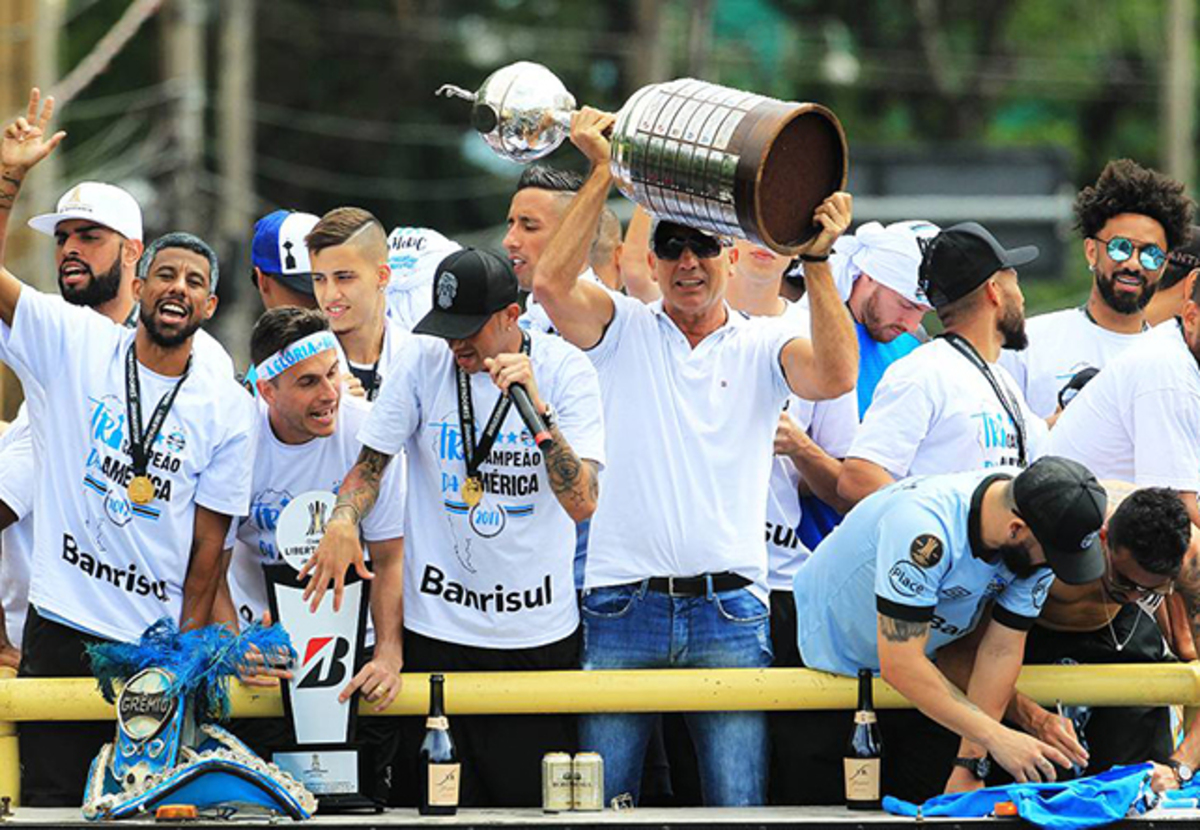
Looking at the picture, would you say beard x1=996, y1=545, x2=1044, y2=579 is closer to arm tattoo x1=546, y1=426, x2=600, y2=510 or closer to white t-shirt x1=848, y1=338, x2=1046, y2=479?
white t-shirt x1=848, y1=338, x2=1046, y2=479

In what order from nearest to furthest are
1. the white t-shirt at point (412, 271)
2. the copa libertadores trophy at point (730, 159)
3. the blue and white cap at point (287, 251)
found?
the copa libertadores trophy at point (730, 159) < the blue and white cap at point (287, 251) < the white t-shirt at point (412, 271)

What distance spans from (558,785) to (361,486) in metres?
1.16

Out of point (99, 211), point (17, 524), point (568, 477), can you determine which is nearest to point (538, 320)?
point (568, 477)

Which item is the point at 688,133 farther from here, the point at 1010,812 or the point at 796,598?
the point at 1010,812

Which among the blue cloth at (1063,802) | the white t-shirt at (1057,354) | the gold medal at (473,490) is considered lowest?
the blue cloth at (1063,802)

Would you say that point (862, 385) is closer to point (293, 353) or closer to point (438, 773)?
point (293, 353)

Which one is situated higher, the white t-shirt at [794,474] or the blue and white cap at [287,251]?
the blue and white cap at [287,251]

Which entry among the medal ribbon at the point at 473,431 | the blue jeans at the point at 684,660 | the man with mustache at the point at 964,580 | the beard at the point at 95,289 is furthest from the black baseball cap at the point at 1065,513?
the beard at the point at 95,289

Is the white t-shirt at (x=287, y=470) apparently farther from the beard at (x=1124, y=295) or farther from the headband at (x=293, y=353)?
the beard at (x=1124, y=295)

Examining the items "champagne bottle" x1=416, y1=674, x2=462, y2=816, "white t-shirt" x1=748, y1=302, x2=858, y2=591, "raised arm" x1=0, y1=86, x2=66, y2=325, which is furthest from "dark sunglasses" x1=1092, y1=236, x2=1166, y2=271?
"raised arm" x1=0, y1=86, x2=66, y2=325

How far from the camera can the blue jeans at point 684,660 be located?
22.5 ft

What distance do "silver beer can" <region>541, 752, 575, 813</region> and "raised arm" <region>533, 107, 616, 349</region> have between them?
4.92ft

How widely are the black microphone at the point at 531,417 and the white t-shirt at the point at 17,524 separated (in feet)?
5.75

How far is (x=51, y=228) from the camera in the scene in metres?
7.78
